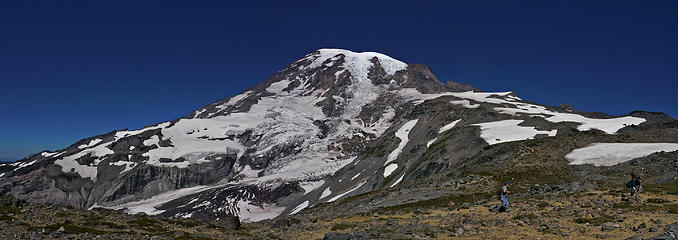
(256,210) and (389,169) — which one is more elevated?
(389,169)

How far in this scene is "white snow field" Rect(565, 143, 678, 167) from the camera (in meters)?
47.3

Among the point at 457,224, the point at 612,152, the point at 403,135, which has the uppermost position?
the point at 403,135

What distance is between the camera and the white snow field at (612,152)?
4731 cm

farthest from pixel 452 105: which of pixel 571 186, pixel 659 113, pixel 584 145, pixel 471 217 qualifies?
pixel 471 217

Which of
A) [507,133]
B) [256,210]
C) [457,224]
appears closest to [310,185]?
[256,210]

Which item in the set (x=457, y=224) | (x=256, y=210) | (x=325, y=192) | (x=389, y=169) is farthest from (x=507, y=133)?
(x=256, y=210)

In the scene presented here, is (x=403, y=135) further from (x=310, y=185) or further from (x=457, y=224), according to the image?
(x=457, y=224)

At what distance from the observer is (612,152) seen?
1959 inches

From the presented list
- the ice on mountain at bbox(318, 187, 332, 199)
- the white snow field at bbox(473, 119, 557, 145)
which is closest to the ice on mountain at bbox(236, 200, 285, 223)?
the ice on mountain at bbox(318, 187, 332, 199)

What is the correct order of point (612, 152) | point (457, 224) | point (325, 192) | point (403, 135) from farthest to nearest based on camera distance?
point (403, 135)
point (325, 192)
point (612, 152)
point (457, 224)

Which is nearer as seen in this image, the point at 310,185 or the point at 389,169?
the point at 389,169

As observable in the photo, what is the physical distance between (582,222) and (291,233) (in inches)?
659

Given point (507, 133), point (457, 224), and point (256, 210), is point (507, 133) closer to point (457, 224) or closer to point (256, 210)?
point (457, 224)

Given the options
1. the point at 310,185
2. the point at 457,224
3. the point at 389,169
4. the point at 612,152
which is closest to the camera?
the point at 457,224
